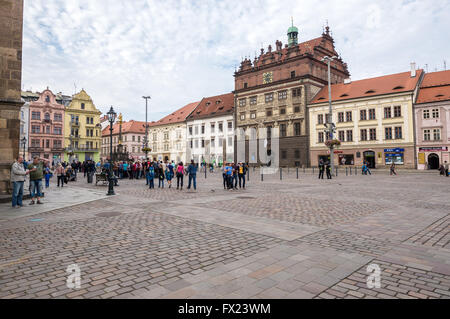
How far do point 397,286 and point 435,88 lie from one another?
157ft

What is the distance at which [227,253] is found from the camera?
4969 mm

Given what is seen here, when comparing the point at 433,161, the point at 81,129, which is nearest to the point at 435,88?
the point at 433,161

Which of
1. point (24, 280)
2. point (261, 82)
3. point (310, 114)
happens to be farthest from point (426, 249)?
point (261, 82)

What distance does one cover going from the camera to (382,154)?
4262cm

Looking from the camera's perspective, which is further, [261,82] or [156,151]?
[156,151]

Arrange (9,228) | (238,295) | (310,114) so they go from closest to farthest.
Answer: (238,295) → (9,228) → (310,114)

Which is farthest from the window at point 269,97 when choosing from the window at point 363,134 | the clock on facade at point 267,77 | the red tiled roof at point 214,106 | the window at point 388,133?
the window at point 388,133

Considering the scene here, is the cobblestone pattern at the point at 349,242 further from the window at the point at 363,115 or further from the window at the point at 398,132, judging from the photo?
the window at the point at 363,115

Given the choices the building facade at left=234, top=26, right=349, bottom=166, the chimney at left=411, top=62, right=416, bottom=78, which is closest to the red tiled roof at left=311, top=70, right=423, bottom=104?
the chimney at left=411, top=62, right=416, bottom=78

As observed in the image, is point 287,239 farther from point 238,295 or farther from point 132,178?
point 132,178

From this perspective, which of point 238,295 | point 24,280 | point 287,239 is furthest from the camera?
A: point 287,239

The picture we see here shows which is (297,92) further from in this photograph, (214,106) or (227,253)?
(227,253)

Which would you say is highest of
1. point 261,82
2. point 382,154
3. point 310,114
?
point 261,82
